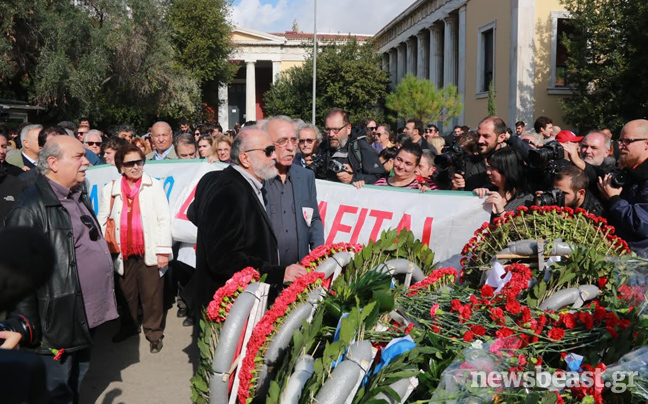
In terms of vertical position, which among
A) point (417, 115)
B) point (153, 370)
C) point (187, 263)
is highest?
point (417, 115)

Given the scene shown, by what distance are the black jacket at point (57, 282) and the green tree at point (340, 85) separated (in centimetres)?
3616

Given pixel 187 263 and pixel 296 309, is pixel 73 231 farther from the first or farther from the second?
pixel 187 263

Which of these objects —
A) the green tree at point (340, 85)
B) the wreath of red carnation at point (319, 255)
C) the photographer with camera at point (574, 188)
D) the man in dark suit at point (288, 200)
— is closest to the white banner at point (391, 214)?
the man in dark suit at point (288, 200)

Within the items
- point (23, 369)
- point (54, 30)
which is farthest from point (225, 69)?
point (23, 369)

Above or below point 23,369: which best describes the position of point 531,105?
above

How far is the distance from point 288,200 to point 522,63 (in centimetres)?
2093

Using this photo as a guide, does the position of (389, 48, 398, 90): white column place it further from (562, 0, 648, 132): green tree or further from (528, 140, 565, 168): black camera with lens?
(528, 140, 565, 168): black camera with lens

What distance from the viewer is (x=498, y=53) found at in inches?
994

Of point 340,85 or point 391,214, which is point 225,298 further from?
point 340,85

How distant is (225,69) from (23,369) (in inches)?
1448

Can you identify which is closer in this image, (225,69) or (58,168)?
(58,168)

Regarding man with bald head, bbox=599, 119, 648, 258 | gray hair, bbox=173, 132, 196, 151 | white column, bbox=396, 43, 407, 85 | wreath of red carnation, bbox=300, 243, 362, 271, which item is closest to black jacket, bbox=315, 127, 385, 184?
gray hair, bbox=173, 132, 196, 151

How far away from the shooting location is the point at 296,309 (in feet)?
7.98
